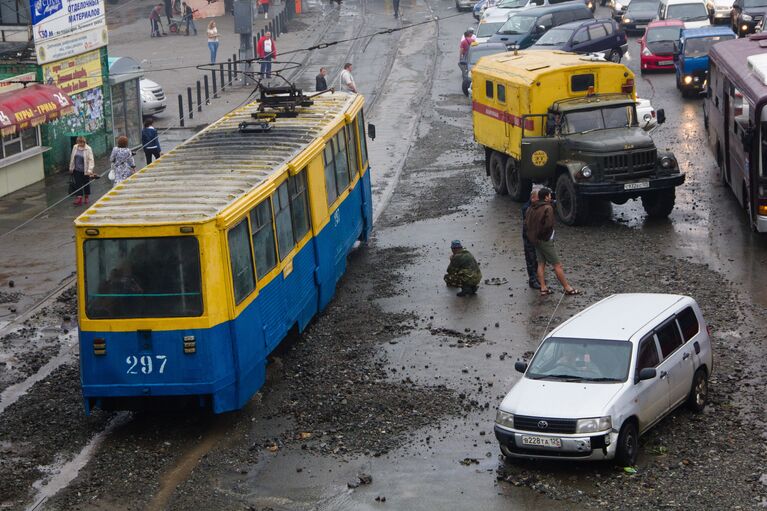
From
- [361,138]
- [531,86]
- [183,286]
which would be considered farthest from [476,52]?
[183,286]

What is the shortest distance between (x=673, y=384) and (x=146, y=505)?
5.66 meters

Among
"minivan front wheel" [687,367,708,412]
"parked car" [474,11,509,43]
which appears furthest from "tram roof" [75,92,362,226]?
"parked car" [474,11,509,43]

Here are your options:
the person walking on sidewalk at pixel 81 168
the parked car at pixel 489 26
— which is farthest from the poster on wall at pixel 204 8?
the person walking on sidewalk at pixel 81 168

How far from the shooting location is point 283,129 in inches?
757

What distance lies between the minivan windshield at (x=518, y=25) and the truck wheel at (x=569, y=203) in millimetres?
21044

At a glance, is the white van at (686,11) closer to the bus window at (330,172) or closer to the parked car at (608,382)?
the bus window at (330,172)

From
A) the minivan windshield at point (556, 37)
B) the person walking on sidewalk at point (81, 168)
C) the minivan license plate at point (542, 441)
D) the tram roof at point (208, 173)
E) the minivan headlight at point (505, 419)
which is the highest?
the minivan windshield at point (556, 37)

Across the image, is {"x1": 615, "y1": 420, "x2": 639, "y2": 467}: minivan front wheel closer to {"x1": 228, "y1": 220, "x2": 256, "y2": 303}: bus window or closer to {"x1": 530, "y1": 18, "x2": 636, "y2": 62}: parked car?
{"x1": 228, "y1": 220, "x2": 256, "y2": 303}: bus window

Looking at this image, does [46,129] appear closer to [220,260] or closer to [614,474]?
[220,260]

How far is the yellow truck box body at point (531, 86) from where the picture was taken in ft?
79.8

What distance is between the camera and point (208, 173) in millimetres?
16125

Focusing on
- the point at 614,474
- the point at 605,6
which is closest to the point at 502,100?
the point at 614,474

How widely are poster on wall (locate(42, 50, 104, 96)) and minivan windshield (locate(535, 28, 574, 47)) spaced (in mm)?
14522

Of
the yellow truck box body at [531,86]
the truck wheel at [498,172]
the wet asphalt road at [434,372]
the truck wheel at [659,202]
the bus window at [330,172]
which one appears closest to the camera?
the wet asphalt road at [434,372]
